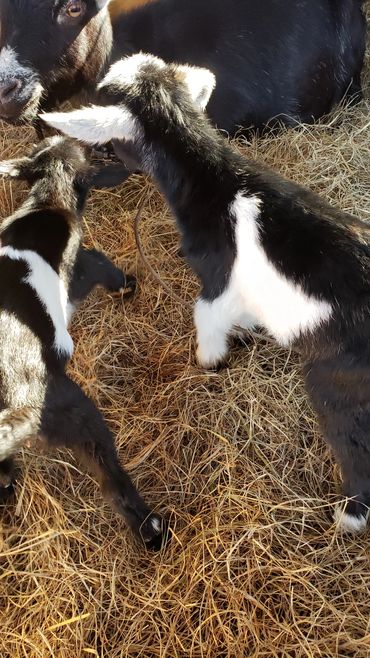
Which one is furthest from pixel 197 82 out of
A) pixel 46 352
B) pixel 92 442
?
pixel 92 442

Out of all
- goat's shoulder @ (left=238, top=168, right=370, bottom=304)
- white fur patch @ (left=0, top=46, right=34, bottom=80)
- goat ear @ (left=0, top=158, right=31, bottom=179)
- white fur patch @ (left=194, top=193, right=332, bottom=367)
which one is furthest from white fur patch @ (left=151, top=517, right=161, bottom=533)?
white fur patch @ (left=0, top=46, right=34, bottom=80)

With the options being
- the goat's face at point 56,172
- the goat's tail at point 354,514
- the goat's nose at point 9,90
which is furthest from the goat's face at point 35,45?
the goat's tail at point 354,514

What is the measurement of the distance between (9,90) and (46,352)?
1.64 meters

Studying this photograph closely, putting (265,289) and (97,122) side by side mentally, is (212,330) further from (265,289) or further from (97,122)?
(97,122)

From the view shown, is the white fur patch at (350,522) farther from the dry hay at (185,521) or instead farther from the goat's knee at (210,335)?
the goat's knee at (210,335)

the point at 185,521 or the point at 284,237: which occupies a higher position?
the point at 284,237

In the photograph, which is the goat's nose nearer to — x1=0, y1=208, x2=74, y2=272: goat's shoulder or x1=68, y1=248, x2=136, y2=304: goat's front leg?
x1=0, y1=208, x2=74, y2=272: goat's shoulder

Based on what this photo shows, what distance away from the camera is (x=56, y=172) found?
11.1 feet

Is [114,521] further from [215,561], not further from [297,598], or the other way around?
[297,598]

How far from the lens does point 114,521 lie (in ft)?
9.59

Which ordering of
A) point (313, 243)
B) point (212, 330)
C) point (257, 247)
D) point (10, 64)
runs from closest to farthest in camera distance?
1. point (313, 243)
2. point (257, 247)
3. point (212, 330)
4. point (10, 64)

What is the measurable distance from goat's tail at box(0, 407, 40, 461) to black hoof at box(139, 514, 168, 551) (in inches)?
25.7

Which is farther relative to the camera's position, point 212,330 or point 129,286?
point 129,286

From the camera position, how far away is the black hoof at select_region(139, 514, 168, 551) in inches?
109
